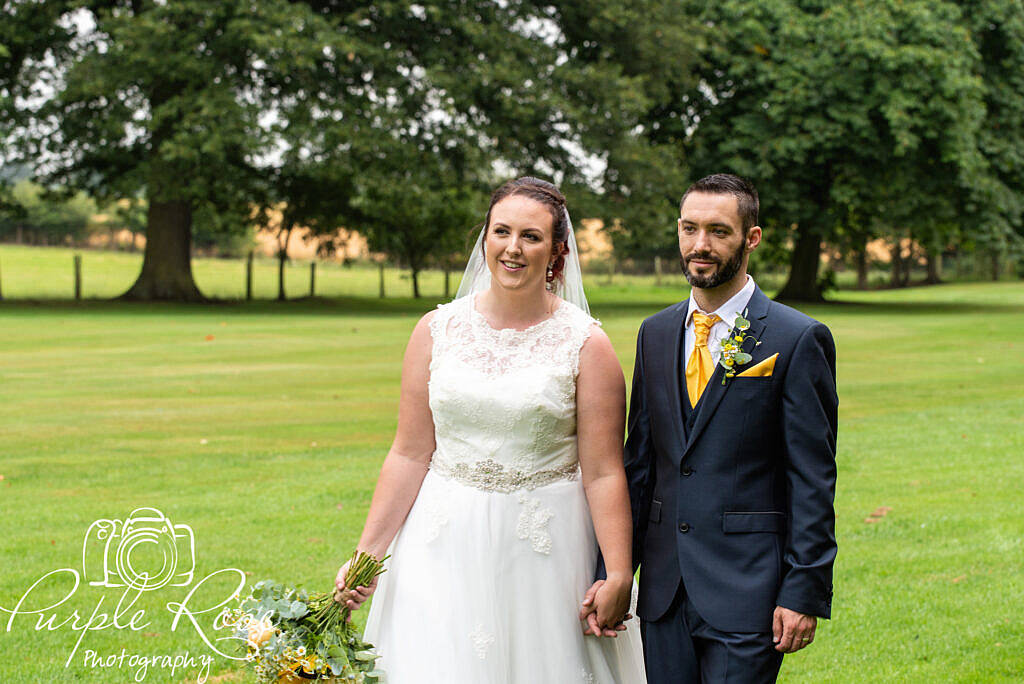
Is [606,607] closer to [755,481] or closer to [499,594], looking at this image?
[499,594]

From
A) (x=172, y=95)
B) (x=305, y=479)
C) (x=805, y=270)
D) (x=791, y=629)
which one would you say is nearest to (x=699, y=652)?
(x=791, y=629)

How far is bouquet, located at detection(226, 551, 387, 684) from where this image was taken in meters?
3.24

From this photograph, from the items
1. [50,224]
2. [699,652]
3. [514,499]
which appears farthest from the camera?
[50,224]

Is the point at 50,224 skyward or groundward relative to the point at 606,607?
skyward

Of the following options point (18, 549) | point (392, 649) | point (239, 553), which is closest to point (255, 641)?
point (392, 649)


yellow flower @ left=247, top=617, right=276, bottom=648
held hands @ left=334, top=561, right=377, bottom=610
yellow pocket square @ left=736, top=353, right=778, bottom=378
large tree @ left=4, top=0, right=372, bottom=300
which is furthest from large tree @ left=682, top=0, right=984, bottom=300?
yellow flower @ left=247, top=617, right=276, bottom=648

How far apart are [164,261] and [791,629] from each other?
30.3 metres

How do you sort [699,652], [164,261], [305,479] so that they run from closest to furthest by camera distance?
[699,652] < [305,479] < [164,261]

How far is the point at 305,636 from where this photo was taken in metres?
3.33

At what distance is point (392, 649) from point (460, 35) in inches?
1050

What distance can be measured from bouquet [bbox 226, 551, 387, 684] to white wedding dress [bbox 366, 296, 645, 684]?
212mm

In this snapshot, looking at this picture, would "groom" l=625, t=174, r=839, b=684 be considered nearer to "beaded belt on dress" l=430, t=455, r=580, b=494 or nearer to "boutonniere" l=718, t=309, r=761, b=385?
"boutonniere" l=718, t=309, r=761, b=385

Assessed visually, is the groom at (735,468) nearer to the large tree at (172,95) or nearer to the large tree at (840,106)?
the large tree at (172,95)

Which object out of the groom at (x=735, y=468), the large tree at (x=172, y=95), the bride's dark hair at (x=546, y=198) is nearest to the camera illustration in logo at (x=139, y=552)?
the bride's dark hair at (x=546, y=198)
